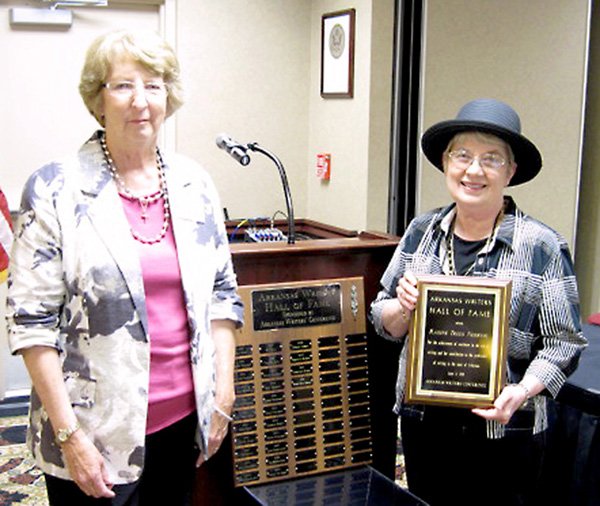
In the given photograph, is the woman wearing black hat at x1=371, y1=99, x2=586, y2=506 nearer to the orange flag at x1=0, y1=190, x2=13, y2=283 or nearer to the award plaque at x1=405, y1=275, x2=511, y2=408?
the award plaque at x1=405, y1=275, x2=511, y2=408

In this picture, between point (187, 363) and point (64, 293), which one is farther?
point (187, 363)

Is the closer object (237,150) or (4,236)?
(237,150)

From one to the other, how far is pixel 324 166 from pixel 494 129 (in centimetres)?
286

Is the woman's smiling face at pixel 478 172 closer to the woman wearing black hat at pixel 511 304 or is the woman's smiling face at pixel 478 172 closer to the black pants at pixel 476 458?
the woman wearing black hat at pixel 511 304

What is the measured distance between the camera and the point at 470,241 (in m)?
1.89

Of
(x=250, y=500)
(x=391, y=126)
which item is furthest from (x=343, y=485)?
(x=391, y=126)

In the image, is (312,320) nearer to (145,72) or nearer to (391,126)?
(145,72)

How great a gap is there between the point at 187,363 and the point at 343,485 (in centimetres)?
82

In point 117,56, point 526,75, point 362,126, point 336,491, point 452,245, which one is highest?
point 526,75

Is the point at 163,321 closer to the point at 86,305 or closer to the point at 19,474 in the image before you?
the point at 86,305

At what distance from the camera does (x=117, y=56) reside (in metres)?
1.60

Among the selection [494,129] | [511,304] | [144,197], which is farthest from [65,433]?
[494,129]

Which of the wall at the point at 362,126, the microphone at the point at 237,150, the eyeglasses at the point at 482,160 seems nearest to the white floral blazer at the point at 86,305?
the eyeglasses at the point at 482,160

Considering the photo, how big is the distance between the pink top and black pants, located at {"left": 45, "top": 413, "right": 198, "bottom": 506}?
0.13 feet
